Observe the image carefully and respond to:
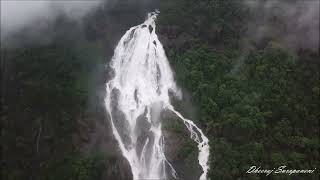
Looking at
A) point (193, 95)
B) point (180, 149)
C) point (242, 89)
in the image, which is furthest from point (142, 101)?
point (242, 89)

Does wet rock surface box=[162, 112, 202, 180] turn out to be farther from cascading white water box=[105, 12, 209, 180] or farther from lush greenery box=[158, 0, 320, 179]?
lush greenery box=[158, 0, 320, 179]

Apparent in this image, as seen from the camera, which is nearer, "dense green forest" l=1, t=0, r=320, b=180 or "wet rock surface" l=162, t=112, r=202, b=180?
"wet rock surface" l=162, t=112, r=202, b=180

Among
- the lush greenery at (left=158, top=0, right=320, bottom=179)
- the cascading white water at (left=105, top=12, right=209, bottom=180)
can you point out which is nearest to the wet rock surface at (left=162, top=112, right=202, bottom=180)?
the cascading white water at (left=105, top=12, right=209, bottom=180)

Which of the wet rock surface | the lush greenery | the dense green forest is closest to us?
the wet rock surface

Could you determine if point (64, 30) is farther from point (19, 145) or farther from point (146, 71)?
point (19, 145)

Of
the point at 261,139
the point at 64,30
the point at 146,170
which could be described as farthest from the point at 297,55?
the point at 64,30

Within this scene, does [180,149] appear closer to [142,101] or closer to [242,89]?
[142,101]

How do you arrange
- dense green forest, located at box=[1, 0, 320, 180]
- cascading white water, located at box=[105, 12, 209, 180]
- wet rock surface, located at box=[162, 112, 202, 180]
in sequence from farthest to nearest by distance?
1. cascading white water, located at box=[105, 12, 209, 180]
2. dense green forest, located at box=[1, 0, 320, 180]
3. wet rock surface, located at box=[162, 112, 202, 180]
